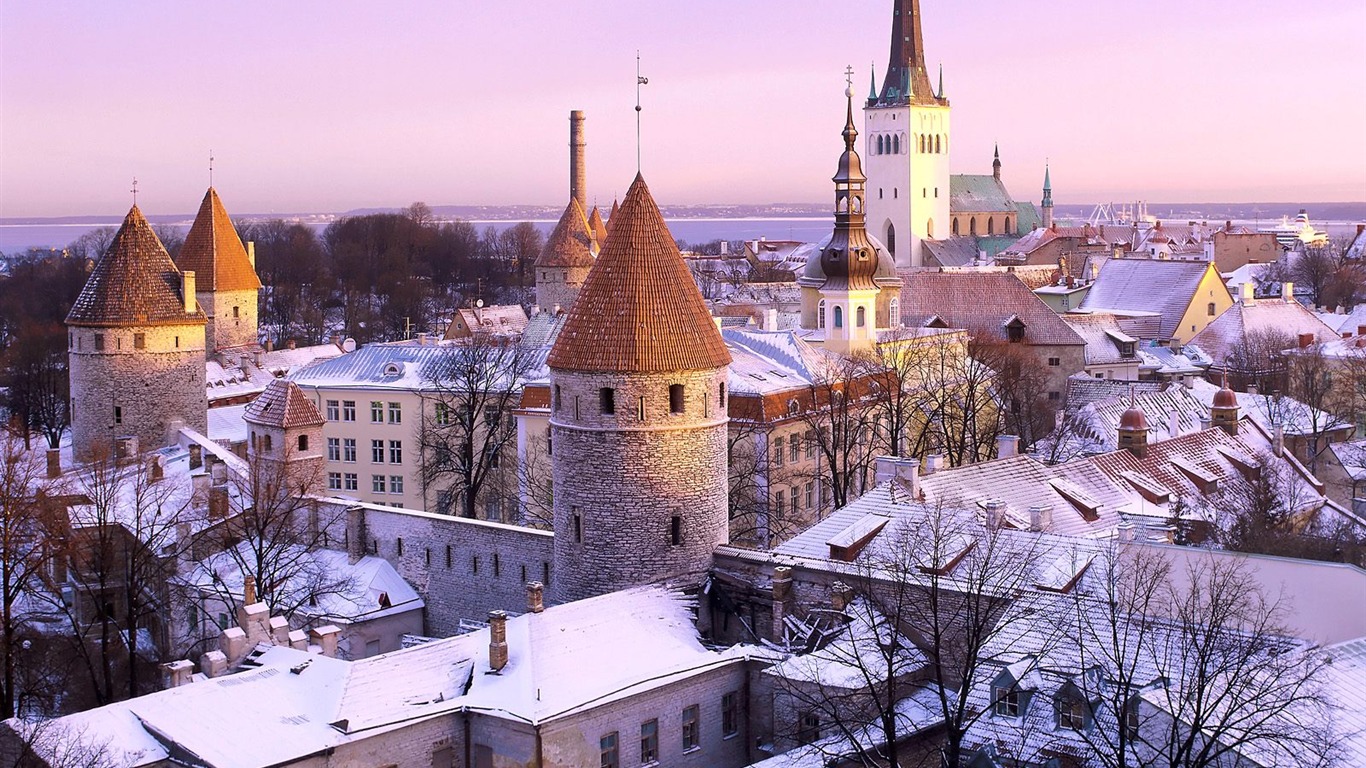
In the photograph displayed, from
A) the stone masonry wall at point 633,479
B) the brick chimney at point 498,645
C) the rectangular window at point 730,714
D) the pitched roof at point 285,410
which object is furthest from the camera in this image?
the pitched roof at point 285,410

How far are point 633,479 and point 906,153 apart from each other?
89252 millimetres

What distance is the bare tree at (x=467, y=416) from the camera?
49.7m

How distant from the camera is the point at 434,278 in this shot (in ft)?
440

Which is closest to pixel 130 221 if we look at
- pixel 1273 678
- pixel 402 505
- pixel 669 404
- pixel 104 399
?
pixel 104 399

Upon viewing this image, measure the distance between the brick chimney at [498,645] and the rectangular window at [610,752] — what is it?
1885 millimetres

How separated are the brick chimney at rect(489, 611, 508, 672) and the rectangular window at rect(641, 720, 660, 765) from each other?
2.30 m

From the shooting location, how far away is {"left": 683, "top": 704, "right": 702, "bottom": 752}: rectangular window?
88.9 feet

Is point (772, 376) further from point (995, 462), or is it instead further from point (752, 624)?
point (752, 624)

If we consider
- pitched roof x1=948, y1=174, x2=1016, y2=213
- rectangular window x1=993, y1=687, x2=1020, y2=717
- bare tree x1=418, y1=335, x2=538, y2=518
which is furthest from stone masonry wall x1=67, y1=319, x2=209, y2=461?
pitched roof x1=948, y1=174, x2=1016, y2=213

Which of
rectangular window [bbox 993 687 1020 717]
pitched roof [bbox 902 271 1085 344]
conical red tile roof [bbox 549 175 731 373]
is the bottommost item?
rectangular window [bbox 993 687 1020 717]

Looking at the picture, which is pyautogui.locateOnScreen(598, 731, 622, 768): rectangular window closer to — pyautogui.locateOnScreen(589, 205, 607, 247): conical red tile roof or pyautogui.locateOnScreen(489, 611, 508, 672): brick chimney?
pyautogui.locateOnScreen(489, 611, 508, 672): brick chimney

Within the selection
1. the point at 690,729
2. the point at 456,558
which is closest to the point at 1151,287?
the point at 456,558

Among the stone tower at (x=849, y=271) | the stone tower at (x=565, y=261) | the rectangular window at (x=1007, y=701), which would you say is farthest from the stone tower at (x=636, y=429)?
the stone tower at (x=565, y=261)

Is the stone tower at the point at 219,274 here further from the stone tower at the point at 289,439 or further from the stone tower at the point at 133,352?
the stone tower at the point at 289,439
